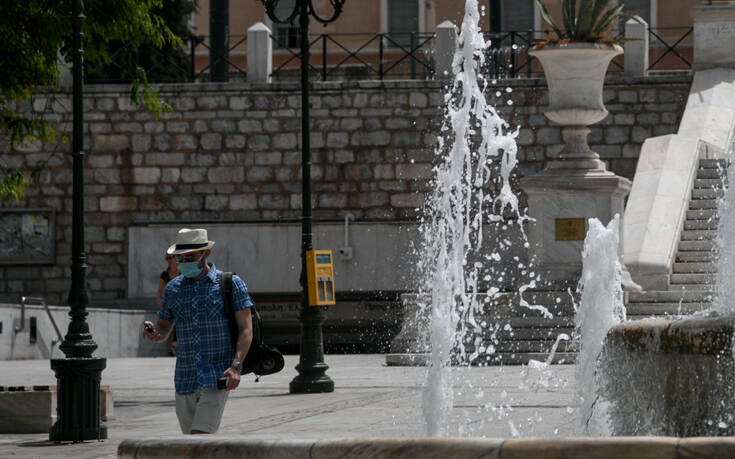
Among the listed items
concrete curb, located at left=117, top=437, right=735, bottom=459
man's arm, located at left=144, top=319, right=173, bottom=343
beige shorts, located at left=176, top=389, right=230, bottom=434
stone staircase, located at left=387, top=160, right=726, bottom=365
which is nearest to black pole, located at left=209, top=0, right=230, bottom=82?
stone staircase, located at left=387, top=160, right=726, bottom=365

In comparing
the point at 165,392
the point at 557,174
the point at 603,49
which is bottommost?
the point at 165,392

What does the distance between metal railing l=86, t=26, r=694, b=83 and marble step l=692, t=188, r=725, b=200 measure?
5456mm

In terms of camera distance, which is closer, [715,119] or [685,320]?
[685,320]

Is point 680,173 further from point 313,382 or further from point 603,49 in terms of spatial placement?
point 313,382

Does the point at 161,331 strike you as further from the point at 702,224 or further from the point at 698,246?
the point at 702,224

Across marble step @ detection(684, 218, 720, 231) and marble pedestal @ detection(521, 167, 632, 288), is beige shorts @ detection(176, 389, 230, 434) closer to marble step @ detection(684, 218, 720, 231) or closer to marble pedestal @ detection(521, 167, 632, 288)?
marble pedestal @ detection(521, 167, 632, 288)

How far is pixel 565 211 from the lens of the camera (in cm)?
1795

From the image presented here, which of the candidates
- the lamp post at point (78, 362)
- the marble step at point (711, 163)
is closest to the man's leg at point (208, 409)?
the lamp post at point (78, 362)

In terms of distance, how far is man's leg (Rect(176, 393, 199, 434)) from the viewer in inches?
294

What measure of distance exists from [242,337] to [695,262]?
37.6 feet

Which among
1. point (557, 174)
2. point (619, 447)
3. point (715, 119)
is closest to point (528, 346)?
point (557, 174)

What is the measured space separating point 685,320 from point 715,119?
14.9m

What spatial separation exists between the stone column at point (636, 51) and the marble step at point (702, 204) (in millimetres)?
6020

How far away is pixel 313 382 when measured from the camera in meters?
13.8
